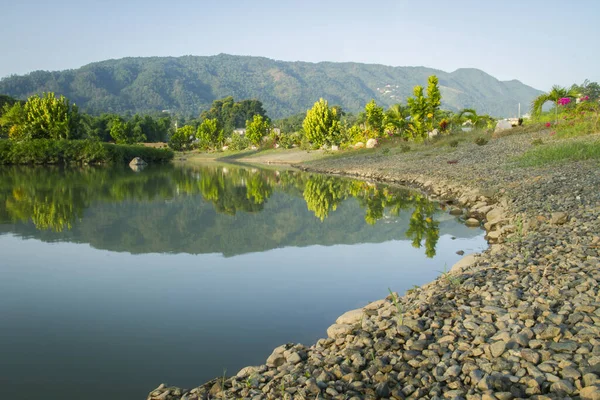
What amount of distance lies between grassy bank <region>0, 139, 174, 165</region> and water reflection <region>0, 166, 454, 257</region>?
26.6 meters

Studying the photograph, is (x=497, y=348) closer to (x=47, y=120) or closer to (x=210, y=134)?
(x=47, y=120)

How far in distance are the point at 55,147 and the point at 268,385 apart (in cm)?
5300

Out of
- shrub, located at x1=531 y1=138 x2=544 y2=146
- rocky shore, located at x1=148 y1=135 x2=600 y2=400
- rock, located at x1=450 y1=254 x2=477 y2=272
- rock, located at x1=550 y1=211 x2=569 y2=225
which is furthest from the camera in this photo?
shrub, located at x1=531 y1=138 x2=544 y2=146

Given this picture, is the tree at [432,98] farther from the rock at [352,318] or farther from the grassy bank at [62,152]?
the grassy bank at [62,152]

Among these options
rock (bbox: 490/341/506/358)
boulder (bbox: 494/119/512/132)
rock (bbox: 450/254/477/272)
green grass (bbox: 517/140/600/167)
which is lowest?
rock (bbox: 450/254/477/272)

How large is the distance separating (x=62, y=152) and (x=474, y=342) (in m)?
54.2

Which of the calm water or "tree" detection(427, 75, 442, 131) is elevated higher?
"tree" detection(427, 75, 442, 131)

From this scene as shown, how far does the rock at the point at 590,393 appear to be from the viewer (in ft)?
10.5

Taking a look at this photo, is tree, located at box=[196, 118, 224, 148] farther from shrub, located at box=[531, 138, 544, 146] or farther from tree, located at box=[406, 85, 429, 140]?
shrub, located at box=[531, 138, 544, 146]

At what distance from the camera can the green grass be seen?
17638mm

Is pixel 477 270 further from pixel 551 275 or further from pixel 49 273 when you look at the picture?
pixel 49 273

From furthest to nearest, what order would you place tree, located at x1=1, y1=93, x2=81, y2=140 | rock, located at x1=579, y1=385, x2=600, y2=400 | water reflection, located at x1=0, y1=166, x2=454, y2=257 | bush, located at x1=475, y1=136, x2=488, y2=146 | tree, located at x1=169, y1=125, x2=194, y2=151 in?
tree, located at x1=169, y1=125, x2=194, y2=151 < tree, located at x1=1, y1=93, x2=81, y2=140 < bush, located at x1=475, y1=136, x2=488, y2=146 < water reflection, located at x1=0, y1=166, x2=454, y2=257 < rock, located at x1=579, y1=385, x2=600, y2=400

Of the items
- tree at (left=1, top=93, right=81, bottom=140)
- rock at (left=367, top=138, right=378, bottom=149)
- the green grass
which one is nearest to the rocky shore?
the green grass

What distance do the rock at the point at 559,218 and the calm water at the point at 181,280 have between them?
1.97m
